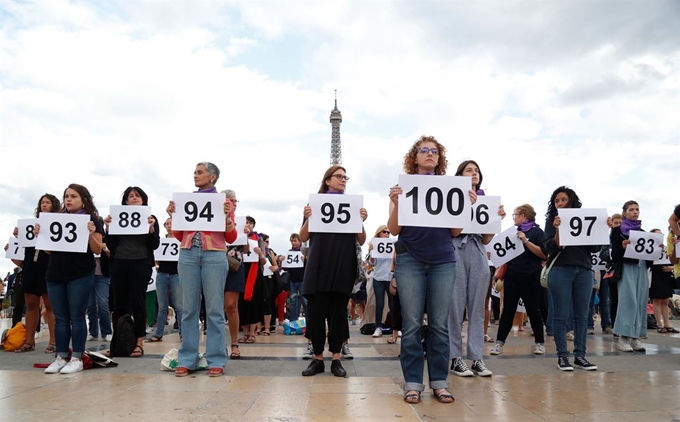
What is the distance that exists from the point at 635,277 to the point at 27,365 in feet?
26.7

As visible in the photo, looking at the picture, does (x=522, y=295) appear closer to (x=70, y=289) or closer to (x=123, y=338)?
(x=123, y=338)

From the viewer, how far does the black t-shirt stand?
20.2 feet

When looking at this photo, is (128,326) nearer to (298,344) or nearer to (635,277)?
(298,344)

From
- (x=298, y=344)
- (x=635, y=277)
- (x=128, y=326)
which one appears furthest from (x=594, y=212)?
(x=128, y=326)

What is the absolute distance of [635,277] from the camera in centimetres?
792

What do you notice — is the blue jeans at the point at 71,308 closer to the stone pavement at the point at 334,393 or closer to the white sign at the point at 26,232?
the stone pavement at the point at 334,393

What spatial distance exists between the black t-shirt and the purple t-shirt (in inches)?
145

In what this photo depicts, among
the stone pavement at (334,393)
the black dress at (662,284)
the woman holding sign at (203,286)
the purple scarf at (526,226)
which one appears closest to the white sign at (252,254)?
the stone pavement at (334,393)

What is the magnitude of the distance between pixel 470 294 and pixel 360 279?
1.20 metres

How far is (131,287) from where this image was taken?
7.32 meters

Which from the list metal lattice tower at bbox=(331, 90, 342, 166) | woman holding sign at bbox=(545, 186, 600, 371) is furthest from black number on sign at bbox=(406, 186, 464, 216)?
metal lattice tower at bbox=(331, 90, 342, 166)

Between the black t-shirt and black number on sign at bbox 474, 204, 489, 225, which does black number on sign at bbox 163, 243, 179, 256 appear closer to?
the black t-shirt

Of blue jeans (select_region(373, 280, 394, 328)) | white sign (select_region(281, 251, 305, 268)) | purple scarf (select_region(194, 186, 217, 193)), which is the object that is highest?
purple scarf (select_region(194, 186, 217, 193))

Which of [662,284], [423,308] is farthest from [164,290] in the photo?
[662,284]
